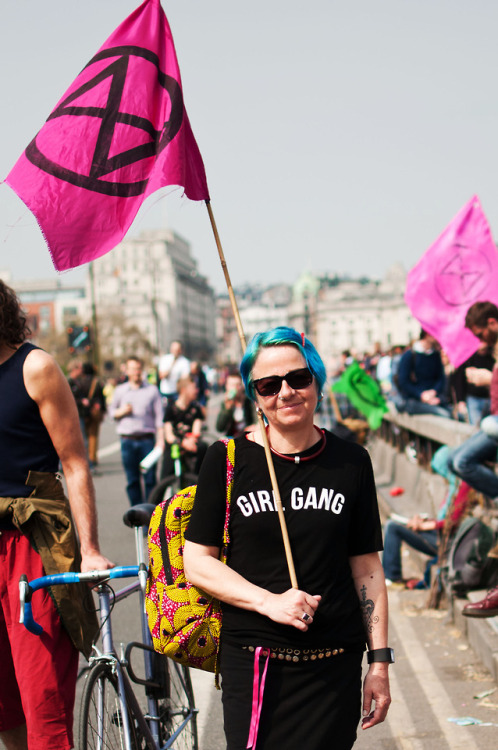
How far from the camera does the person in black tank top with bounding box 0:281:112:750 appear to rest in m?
3.37

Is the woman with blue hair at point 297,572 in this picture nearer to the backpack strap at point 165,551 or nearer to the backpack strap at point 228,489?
the backpack strap at point 228,489

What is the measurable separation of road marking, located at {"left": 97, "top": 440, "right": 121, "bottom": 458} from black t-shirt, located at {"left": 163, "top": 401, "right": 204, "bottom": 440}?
1091 cm

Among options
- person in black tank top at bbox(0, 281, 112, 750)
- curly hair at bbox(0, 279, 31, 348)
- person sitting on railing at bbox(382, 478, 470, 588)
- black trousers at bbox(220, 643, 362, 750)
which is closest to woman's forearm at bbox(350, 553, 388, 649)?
black trousers at bbox(220, 643, 362, 750)

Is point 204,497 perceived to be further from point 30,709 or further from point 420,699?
point 420,699

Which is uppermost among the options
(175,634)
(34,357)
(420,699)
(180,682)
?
(34,357)

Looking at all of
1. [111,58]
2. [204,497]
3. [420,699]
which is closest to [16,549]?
[204,497]

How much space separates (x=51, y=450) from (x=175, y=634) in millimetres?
885

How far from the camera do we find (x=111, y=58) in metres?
4.06

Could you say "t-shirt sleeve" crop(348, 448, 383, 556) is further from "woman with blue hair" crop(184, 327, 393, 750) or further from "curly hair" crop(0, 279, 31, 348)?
"curly hair" crop(0, 279, 31, 348)

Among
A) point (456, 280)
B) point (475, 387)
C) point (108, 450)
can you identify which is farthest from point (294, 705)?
point (108, 450)

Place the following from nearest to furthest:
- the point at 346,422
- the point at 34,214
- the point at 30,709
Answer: the point at 30,709, the point at 34,214, the point at 346,422

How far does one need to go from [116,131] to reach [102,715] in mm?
2098

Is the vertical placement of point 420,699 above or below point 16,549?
below

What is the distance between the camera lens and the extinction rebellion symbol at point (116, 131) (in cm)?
384
